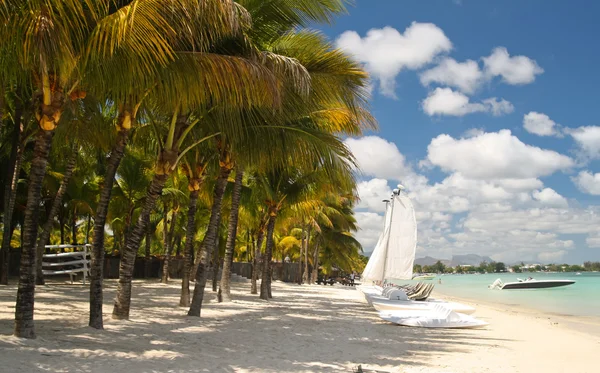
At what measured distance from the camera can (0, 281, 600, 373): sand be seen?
6.42 meters

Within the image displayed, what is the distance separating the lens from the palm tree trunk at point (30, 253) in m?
6.61

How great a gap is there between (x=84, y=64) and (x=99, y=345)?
145 inches

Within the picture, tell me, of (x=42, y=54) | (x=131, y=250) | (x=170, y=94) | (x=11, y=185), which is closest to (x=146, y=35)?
(x=42, y=54)

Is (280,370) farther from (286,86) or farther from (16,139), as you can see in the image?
(16,139)

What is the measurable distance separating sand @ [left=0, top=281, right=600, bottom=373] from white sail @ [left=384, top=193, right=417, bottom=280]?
5.12 m

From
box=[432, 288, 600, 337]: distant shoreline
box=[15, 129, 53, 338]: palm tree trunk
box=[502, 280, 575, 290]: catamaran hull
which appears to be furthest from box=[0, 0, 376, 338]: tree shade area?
box=[502, 280, 575, 290]: catamaran hull

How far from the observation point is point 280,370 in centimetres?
670

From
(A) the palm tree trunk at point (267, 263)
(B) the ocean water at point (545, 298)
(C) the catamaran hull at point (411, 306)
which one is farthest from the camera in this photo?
(B) the ocean water at point (545, 298)

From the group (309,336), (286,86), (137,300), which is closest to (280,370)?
(309,336)

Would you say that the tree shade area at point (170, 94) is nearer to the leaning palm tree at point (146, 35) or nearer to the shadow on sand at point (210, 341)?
the leaning palm tree at point (146, 35)

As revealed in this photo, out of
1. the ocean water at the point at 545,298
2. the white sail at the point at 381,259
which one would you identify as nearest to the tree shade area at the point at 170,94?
the white sail at the point at 381,259

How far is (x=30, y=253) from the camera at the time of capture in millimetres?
6645

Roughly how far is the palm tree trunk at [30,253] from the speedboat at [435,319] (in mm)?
8627

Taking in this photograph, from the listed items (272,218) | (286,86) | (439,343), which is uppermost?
(286,86)
